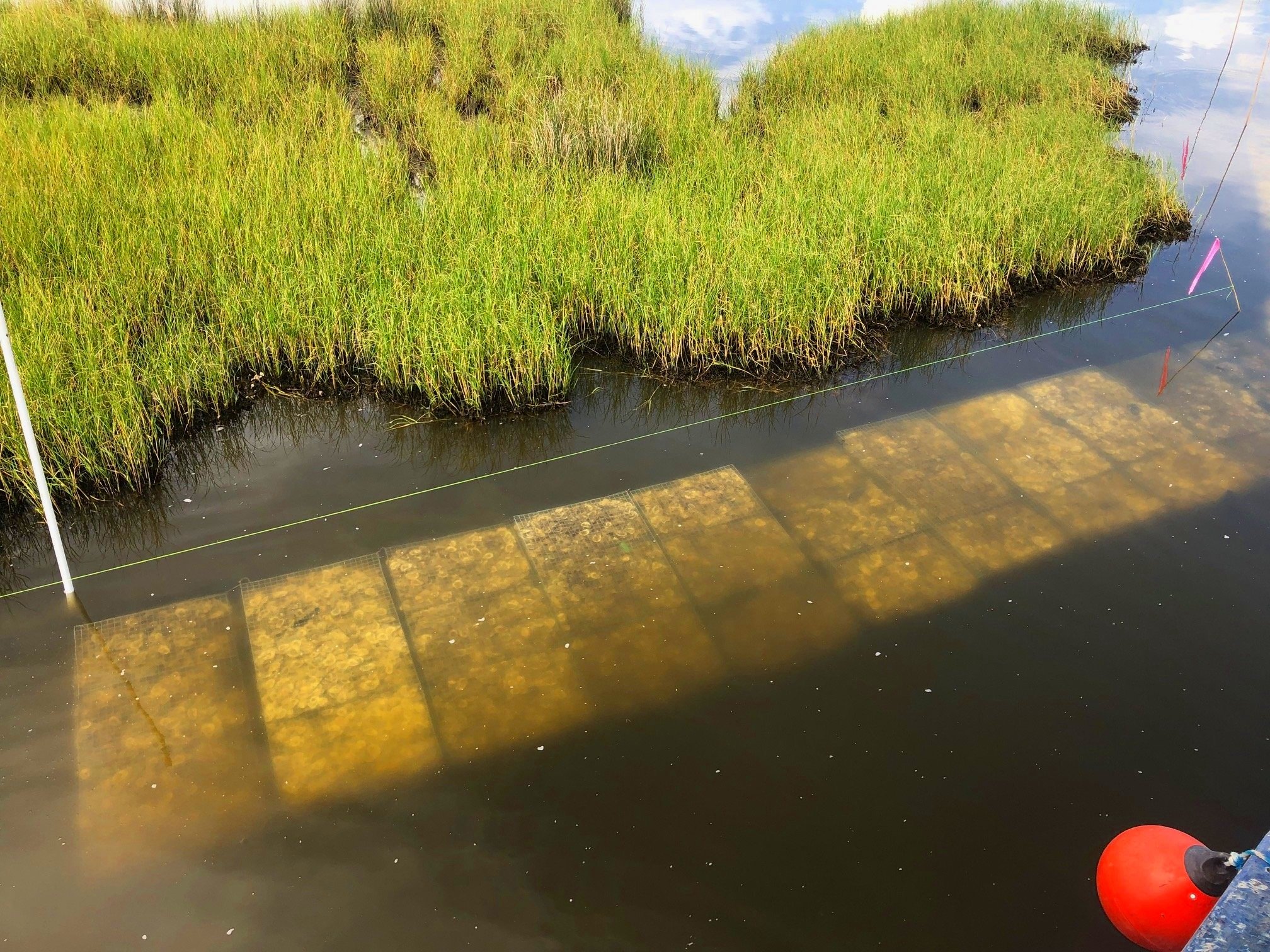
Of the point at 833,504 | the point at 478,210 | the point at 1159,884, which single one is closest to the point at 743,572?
the point at 833,504

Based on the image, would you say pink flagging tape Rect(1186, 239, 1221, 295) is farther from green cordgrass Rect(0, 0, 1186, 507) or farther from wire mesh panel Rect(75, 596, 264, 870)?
wire mesh panel Rect(75, 596, 264, 870)

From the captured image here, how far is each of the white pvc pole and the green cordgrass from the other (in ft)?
1.57

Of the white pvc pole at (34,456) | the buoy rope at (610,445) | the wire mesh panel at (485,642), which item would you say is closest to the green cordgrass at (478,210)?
the buoy rope at (610,445)

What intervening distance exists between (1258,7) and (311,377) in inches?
554

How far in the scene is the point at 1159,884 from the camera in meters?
1.92

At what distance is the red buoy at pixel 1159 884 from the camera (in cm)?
185

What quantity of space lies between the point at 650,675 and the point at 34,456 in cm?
210

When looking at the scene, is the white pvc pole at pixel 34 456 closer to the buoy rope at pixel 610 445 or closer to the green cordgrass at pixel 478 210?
the buoy rope at pixel 610 445

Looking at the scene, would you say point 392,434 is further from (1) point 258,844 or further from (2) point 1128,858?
(2) point 1128,858

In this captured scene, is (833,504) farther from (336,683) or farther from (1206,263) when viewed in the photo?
(1206,263)

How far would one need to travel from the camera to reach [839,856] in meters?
2.38

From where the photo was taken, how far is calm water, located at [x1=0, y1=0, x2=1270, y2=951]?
230 centimetres

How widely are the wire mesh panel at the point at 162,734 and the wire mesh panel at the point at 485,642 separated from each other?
553mm

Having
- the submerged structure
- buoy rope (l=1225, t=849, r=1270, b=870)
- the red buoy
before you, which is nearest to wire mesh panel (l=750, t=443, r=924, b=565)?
the submerged structure
